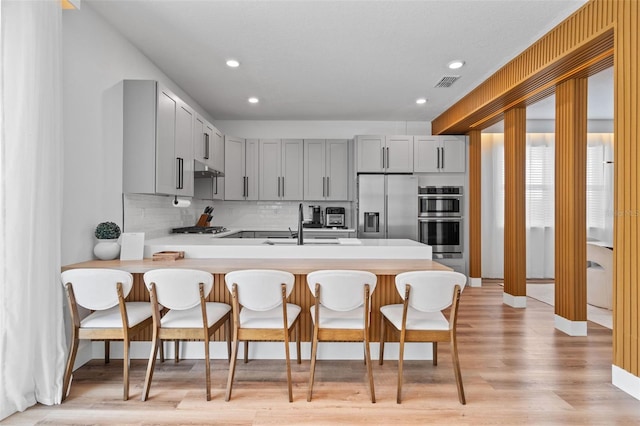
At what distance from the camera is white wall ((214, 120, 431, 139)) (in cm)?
632

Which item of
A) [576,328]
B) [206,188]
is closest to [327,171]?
[206,188]

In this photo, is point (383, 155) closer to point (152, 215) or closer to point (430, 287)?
point (152, 215)

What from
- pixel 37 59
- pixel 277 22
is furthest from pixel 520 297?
pixel 37 59

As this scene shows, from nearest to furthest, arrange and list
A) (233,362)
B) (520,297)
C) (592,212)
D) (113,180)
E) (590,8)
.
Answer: (233,362) → (590,8) → (113,180) → (520,297) → (592,212)

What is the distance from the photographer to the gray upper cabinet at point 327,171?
6.01 m

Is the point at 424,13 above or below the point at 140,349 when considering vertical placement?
above

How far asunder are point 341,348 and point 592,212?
5721 mm

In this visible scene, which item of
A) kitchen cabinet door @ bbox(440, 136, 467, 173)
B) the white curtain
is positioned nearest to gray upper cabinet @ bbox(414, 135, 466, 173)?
kitchen cabinet door @ bbox(440, 136, 467, 173)

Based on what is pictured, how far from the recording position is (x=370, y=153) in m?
5.77

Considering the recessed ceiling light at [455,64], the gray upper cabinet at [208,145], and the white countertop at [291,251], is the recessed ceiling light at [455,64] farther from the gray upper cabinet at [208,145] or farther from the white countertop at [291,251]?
the gray upper cabinet at [208,145]

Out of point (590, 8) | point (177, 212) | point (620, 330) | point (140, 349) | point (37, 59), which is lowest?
point (140, 349)

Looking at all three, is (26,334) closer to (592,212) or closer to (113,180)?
(113,180)

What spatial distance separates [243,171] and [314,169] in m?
1.17

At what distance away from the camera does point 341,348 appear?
3006mm
